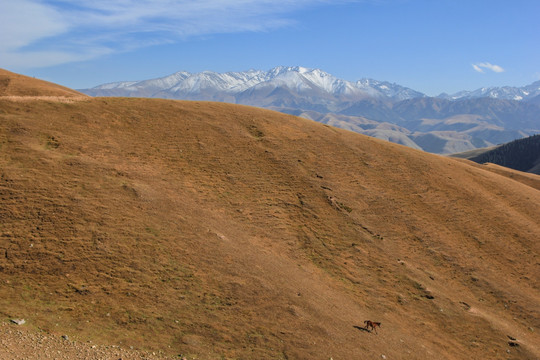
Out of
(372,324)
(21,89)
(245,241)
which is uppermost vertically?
(21,89)

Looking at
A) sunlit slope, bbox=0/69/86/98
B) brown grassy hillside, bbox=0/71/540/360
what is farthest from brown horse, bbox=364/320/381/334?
sunlit slope, bbox=0/69/86/98

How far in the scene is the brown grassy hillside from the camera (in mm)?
22641

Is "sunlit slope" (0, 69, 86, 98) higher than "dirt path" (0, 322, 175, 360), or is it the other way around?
"sunlit slope" (0, 69, 86, 98)

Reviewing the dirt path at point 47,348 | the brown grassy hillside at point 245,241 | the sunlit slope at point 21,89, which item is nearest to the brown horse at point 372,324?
the brown grassy hillside at point 245,241

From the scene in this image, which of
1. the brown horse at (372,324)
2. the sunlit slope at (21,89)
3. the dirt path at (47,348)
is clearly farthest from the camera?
the sunlit slope at (21,89)

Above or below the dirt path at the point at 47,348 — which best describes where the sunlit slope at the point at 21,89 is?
above

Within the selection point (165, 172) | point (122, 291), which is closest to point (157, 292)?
point (122, 291)

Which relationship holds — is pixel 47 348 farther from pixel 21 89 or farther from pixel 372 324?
pixel 21 89

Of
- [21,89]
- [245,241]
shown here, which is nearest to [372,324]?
[245,241]

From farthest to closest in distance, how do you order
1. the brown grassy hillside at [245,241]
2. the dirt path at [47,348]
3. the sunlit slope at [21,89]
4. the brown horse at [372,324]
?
the sunlit slope at [21,89] < the brown horse at [372,324] < the brown grassy hillside at [245,241] < the dirt path at [47,348]

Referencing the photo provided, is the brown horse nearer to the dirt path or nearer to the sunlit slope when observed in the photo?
the dirt path

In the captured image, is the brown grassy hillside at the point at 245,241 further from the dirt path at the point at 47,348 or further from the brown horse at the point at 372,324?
the dirt path at the point at 47,348

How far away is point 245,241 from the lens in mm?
31328

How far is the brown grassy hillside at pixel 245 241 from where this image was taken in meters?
22.6
